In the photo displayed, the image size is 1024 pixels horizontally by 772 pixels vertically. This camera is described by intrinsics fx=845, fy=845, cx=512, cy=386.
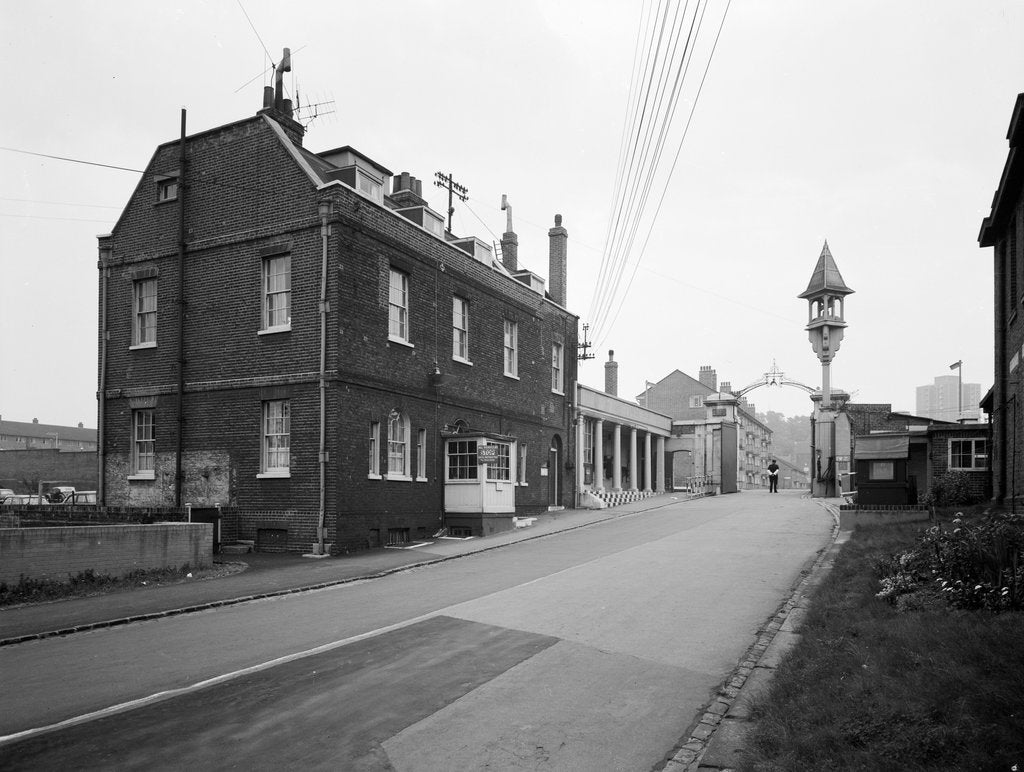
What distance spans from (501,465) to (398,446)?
3.98 metres

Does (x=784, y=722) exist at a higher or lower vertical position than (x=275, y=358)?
lower

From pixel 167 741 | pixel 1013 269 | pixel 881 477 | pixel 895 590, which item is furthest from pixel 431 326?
pixel 167 741

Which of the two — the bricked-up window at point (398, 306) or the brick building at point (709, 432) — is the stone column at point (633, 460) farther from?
the bricked-up window at point (398, 306)

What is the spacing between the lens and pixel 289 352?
840 inches

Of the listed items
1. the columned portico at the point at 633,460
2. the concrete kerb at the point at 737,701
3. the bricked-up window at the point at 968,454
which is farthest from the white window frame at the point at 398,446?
the columned portico at the point at 633,460

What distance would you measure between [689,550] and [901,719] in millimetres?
13189

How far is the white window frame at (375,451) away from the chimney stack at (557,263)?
50.2 feet

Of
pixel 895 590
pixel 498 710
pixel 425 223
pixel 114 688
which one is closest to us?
pixel 498 710

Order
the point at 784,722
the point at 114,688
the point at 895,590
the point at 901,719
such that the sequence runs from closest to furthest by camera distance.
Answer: the point at 901,719, the point at 784,722, the point at 114,688, the point at 895,590

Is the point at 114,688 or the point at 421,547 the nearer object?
the point at 114,688

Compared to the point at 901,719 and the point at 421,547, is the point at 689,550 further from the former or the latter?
the point at 901,719

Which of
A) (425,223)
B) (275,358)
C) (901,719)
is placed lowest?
(901,719)

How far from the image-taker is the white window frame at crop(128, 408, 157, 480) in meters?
23.8

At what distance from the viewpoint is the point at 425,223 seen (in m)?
25.6
